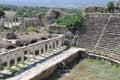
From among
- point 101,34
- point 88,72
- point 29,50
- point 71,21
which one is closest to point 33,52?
point 29,50

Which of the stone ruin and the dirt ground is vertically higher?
the stone ruin

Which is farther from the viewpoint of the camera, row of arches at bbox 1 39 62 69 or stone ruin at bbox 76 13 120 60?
stone ruin at bbox 76 13 120 60

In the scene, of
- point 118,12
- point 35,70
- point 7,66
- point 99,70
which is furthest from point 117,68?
point 118,12

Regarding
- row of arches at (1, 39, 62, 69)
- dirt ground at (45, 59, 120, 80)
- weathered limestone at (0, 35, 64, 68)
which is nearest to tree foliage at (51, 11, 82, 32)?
weathered limestone at (0, 35, 64, 68)

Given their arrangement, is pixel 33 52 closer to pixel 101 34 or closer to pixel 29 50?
pixel 29 50

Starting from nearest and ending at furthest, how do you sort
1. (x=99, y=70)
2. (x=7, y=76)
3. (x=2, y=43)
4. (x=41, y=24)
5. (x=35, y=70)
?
(x=7, y=76), (x=35, y=70), (x=99, y=70), (x=2, y=43), (x=41, y=24)

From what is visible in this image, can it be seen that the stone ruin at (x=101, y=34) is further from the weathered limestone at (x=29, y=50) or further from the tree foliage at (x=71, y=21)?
the weathered limestone at (x=29, y=50)

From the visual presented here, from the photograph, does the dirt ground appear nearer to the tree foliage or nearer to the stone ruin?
the stone ruin

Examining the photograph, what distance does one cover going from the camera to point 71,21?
3597 cm

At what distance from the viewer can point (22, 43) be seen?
30.6 metres

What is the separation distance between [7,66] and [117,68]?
8.81 meters

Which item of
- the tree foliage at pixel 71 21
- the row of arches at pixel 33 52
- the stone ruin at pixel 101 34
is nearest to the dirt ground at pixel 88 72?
the stone ruin at pixel 101 34

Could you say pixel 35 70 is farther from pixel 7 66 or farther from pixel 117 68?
pixel 117 68

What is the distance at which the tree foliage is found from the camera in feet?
116
